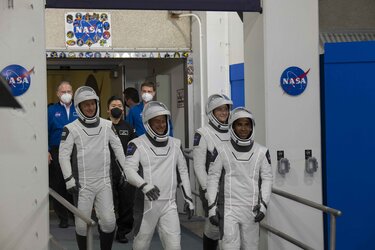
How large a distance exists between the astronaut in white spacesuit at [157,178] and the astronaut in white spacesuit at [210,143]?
346 mm

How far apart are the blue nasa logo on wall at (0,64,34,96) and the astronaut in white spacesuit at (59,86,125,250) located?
0.78m

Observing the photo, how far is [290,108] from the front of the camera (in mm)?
6465

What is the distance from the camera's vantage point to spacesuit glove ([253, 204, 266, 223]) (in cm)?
544

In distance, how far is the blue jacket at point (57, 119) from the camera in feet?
26.1

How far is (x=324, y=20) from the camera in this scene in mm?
8641

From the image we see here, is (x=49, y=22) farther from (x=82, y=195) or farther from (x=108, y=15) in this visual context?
(x=82, y=195)

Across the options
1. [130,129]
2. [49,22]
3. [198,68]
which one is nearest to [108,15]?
[49,22]

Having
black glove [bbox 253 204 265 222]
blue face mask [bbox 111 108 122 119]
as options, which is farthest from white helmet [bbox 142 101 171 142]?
blue face mask [bbox 111 108 122 119]

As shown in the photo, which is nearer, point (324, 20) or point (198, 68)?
point (324, 20)

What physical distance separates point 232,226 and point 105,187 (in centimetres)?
144

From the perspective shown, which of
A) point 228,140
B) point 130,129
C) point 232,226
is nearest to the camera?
point 232,226

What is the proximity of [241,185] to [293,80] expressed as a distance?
1411 mm

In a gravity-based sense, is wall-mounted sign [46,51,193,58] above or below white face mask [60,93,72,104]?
above

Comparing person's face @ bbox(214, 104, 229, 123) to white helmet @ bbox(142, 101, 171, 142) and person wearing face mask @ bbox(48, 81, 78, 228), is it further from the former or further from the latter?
person wearing face mask @ bbox(48, 81, 78, 228)
